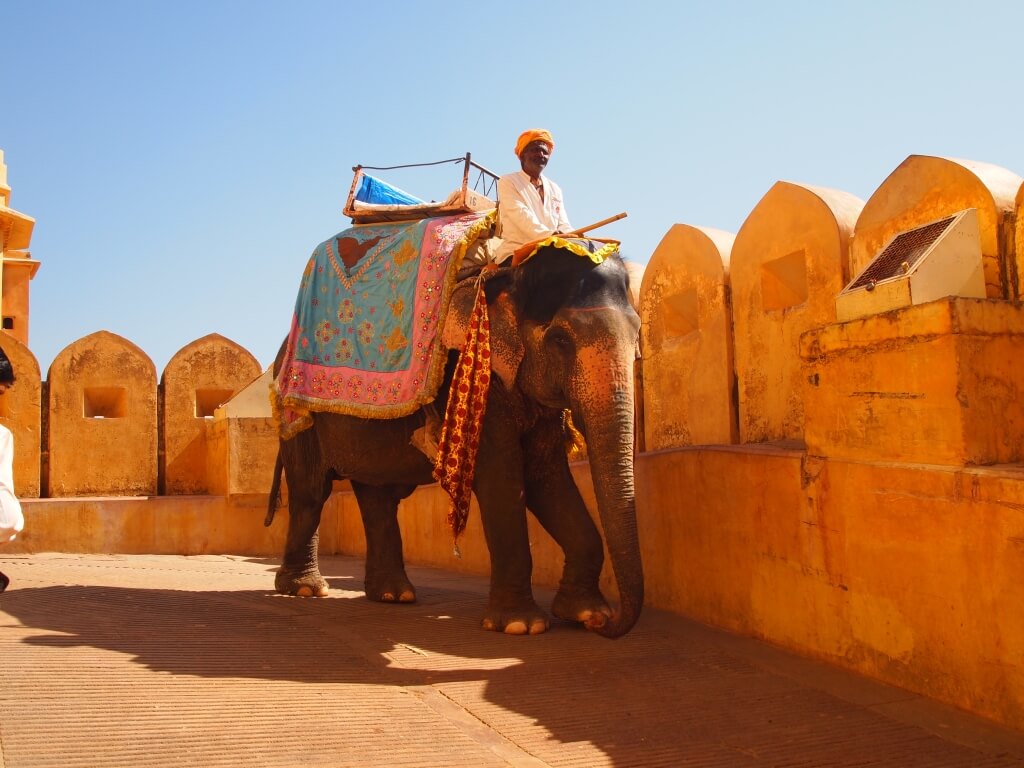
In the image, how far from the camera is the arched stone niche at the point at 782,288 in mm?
6531

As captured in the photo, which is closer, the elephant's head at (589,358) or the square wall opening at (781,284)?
the elephant's head at (589,358)

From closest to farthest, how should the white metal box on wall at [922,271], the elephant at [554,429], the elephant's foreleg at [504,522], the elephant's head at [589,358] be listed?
the white metal box on wall at [922,271], the elephant's head at [589,358], the elephant at [554,429], the elephant's foreleg at [504,522]

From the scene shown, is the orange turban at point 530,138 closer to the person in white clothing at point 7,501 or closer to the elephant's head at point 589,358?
the elephant's head at point 589,358

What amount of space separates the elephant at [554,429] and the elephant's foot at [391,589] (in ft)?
2.65

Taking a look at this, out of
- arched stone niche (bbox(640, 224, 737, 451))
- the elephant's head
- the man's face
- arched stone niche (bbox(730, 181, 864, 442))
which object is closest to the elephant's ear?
the elephant's head

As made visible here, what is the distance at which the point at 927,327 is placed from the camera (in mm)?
4367

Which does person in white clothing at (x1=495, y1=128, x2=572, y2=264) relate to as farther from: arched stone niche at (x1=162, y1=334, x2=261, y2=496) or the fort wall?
arched stone niche at (x1=162, y1=334, x2=261, y2=496)

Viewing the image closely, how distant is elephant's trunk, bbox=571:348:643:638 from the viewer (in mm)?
5227

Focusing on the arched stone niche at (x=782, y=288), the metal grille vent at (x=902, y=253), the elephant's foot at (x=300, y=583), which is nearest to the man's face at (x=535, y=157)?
the arched stone niche at (x=782, y=288)

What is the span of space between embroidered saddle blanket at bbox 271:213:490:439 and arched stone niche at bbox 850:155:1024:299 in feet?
7.24

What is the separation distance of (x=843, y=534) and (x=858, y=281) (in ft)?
3.76

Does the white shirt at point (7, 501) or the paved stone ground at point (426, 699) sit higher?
the white shirt at point (7, 501)

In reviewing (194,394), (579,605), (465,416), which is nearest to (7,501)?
(465,416)

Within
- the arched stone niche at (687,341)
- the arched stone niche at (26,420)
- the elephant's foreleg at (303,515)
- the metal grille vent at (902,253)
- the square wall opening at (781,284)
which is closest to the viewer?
the metal grille vent at (902,253)
